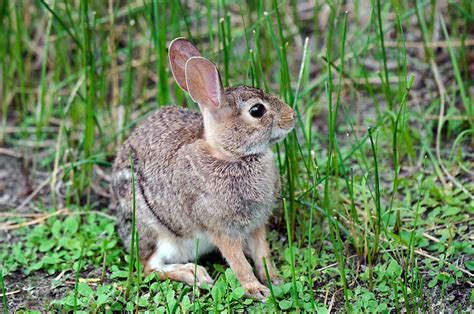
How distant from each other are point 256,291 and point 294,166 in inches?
27.7

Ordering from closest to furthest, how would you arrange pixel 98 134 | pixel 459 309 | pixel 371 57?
1. pixel 459 309
2. pixel 98 134
3. pixel 371 57

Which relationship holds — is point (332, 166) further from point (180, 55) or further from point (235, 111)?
point (180, 55)

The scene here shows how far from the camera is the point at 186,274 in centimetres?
382

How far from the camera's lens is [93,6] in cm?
538

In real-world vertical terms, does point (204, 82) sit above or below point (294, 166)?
above

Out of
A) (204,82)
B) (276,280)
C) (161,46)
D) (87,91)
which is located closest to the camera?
(204,82)

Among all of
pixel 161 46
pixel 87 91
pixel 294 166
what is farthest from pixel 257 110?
pixel 87 91

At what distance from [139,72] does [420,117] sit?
1.99 meters

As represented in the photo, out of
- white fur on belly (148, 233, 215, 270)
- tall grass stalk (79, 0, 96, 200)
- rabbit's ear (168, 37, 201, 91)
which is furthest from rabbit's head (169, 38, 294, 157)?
tall grass stalk (79, 0, 96, 200)

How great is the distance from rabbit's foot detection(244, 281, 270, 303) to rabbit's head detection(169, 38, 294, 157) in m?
0.60

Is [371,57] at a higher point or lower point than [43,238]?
higher

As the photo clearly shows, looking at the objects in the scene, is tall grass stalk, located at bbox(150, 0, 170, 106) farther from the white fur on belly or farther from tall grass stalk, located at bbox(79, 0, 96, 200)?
the white fur on belly

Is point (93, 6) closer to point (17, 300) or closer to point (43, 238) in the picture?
point (43, 238)

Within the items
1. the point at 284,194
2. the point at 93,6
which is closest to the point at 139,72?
the point at 93,6
